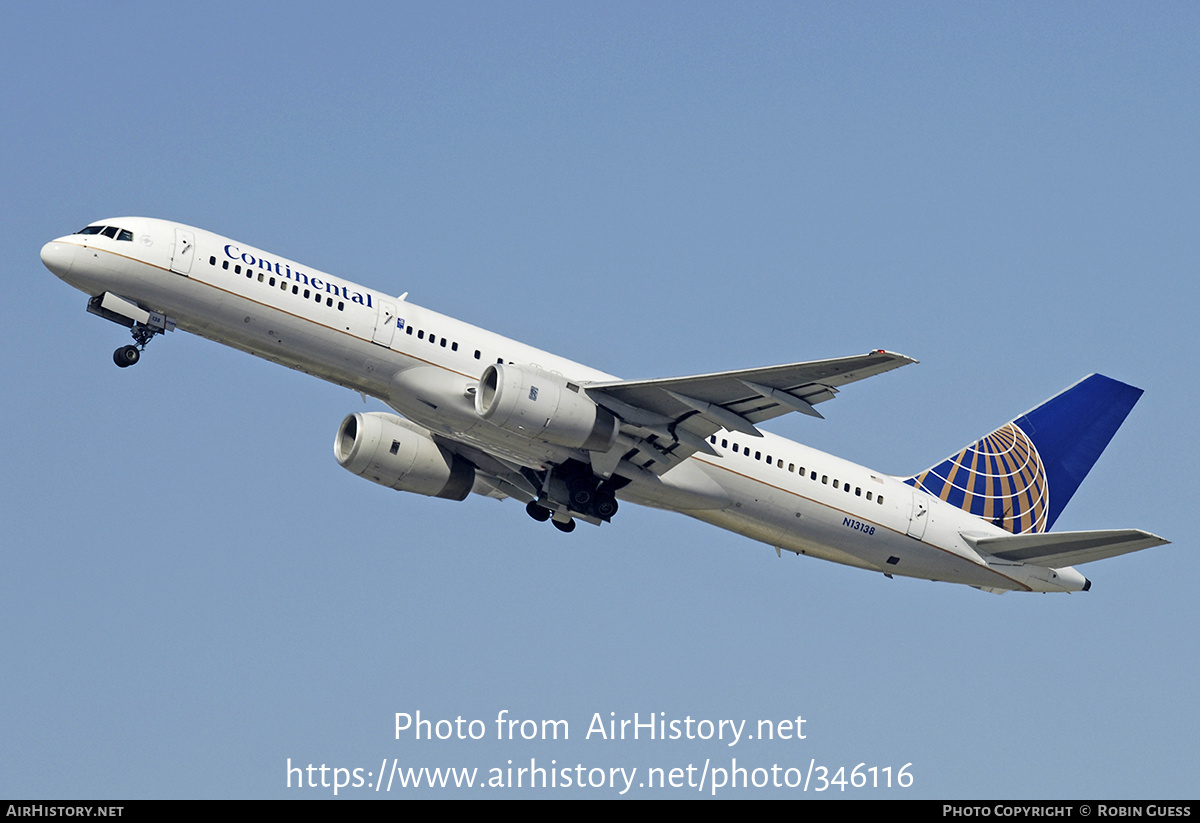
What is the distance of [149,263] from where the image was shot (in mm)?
33344

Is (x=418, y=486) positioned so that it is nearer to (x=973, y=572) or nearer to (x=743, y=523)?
(x=743, y=523)

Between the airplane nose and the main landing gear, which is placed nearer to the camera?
the airplane nose

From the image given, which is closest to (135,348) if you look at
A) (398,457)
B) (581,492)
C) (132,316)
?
(132,316)

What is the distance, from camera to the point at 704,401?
1367 inches

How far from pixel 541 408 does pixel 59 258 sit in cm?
1138

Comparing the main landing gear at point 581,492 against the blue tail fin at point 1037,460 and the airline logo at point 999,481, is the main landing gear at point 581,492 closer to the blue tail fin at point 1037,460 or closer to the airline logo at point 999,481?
the airline logo at point 999,481

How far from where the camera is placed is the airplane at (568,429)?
33562 mm

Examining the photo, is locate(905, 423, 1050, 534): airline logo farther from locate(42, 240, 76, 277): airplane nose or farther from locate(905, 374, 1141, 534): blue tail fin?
locate(42, 240, 76, 277): airplane nose

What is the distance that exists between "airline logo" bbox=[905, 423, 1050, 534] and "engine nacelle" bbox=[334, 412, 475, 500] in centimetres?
1270

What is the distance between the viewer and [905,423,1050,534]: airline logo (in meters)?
41.5

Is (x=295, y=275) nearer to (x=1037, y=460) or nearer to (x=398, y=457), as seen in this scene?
(x=398, y=457)

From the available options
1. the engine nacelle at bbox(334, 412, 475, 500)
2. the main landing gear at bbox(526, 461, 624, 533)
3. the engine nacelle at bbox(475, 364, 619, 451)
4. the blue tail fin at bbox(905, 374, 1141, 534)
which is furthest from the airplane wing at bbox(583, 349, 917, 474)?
the blue tail fin at bbox(905, 374, 1141, 534)
